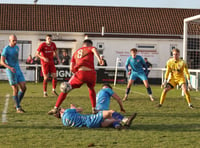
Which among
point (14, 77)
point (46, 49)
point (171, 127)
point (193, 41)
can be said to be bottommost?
point (171, 127)

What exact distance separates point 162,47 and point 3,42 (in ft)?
43.2

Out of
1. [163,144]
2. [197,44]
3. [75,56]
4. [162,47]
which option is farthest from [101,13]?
[163,144]

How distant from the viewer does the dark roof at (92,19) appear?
44156 millimetres

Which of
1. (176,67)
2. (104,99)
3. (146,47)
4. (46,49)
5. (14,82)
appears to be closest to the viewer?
(104,99)

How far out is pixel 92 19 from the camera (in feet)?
151

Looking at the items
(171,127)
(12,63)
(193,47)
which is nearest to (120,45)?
(193,47)

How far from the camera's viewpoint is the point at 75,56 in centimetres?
1193

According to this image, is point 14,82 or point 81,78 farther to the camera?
point 14,82

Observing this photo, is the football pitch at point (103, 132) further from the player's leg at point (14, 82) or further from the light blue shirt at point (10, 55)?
the light blue shirt at point (10, 55)

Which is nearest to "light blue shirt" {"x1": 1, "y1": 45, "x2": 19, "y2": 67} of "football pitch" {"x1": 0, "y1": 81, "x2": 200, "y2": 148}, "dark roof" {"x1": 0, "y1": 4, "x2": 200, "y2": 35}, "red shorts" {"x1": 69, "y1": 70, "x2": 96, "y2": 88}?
"football pitch" {"x1": 0, "y1": 81, "x2": 200, "y2": 148}

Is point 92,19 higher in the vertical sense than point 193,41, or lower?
higher

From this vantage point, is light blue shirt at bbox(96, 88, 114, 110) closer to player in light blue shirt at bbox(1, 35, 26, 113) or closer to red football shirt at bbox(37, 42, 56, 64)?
player in light blue shirt at bbox(1, 35, 26, 113)

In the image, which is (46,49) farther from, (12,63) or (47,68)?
(12,63)

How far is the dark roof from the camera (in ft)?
145
